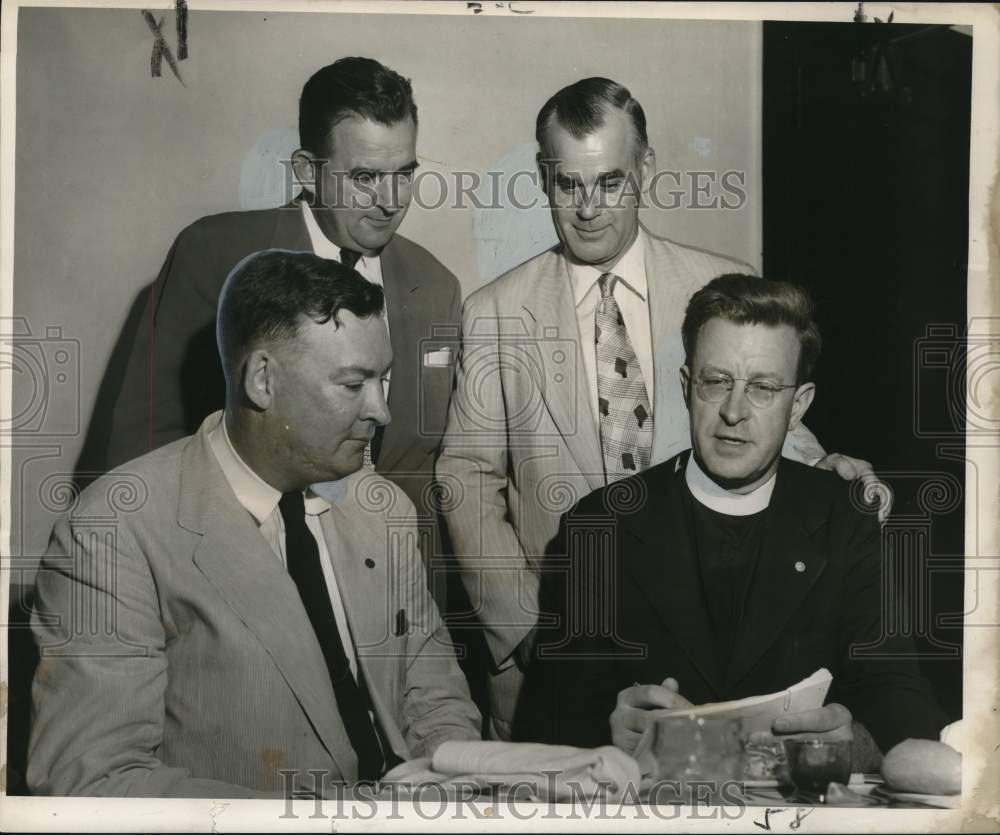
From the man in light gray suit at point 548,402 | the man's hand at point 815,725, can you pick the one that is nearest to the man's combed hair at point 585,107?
the man in light gray suit at point 548,402

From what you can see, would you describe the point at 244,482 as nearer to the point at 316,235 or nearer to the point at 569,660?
the point at 316,235

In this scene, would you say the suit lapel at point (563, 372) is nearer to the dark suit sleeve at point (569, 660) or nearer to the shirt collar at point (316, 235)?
the dark suit sleeve at point (569, 660)

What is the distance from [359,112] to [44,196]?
1.03 meters

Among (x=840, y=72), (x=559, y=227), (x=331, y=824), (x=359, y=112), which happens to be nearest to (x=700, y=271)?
(x=559, y=227)

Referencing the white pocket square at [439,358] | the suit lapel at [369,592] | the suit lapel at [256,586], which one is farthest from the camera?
the white pocket square at [439,358]

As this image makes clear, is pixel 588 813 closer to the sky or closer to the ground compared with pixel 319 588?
closer to the ground

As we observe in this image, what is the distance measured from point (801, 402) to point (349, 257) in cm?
148

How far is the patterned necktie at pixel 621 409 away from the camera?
3.93m

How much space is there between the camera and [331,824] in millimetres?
3840

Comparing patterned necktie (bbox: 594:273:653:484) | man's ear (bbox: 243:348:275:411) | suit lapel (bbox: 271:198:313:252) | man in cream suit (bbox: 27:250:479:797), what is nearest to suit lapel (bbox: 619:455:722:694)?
patterned necktie (bbox: 594:273:653:484)

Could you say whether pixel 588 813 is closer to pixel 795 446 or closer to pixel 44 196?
pixel 795 446

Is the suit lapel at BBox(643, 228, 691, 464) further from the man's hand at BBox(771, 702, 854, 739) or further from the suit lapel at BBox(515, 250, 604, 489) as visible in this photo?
the man's hand at BBox(771, 702, 854, 739)

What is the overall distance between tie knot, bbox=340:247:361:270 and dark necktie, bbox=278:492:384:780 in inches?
28.8

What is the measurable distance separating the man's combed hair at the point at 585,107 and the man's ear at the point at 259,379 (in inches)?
Result: 42.5
